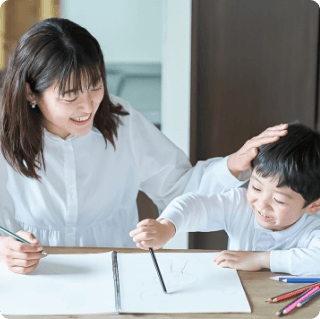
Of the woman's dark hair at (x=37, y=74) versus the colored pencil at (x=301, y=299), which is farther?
the woman's dark hair at (x=37, y=74)

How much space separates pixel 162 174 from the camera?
149 centimetres

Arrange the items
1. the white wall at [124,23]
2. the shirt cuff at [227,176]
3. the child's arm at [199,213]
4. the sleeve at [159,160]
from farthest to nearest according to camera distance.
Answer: the white wall at [124,23] → the sleeve at [159,160] → the shirt cuff at [227,176] → the child's arm at [199,213]

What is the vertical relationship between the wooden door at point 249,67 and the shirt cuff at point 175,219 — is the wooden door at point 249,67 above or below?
above

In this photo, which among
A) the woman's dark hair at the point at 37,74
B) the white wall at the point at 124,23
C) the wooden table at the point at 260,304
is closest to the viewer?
the wooden table at the point at 260,304

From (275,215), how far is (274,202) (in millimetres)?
32

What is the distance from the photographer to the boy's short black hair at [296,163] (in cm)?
110

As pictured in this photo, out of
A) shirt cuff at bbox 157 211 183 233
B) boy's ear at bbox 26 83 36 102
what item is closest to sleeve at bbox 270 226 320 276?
shirt cuff at bbox 157 211 183 233

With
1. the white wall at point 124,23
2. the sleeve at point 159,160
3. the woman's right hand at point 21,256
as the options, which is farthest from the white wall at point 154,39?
the woman's right hand at point 21,256

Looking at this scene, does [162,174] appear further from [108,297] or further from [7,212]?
[108,297]

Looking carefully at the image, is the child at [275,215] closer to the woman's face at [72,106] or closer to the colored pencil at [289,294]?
the colored pencil at [289,294]

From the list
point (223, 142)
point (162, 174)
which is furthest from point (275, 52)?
point (162, 174)

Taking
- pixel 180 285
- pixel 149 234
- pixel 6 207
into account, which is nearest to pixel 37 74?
pixel 6 207

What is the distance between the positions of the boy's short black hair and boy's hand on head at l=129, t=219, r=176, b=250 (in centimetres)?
27

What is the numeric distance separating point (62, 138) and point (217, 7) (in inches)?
32.7
